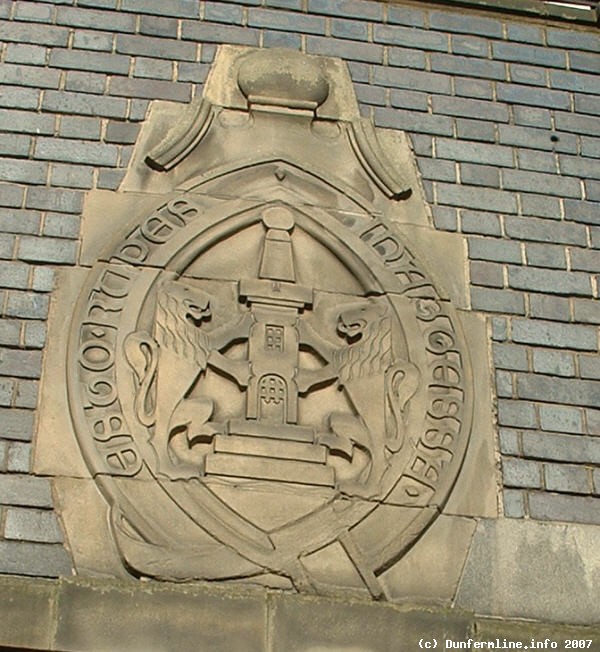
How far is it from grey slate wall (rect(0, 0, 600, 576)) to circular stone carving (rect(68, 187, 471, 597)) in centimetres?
30

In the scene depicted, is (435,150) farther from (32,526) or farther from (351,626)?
(32,526)

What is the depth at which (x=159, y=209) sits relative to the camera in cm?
739

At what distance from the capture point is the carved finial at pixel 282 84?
786 centimetres

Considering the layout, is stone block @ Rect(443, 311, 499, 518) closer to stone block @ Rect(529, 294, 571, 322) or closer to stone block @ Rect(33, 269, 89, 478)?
stone block @ Rect(529, 294, 571, 322)

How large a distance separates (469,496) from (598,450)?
69cm

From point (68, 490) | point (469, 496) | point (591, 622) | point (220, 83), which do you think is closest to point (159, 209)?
point (220, 83)

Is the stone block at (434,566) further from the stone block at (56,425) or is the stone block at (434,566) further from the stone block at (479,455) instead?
the stone block at (56,425)

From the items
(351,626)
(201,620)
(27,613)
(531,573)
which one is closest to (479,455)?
(531,573)

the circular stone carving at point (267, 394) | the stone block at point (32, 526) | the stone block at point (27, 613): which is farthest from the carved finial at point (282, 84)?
the stone block at point (27, 613)

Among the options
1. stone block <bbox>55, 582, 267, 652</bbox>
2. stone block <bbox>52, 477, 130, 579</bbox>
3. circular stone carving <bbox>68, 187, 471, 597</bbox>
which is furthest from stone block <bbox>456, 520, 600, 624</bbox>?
stone block <bbox>52, 477, 130, 579</bbox>

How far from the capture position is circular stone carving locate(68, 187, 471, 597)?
260 inches

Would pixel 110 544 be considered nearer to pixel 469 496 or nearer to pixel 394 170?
pixel 469 496

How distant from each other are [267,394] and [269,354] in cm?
21

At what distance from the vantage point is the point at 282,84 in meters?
7.88
